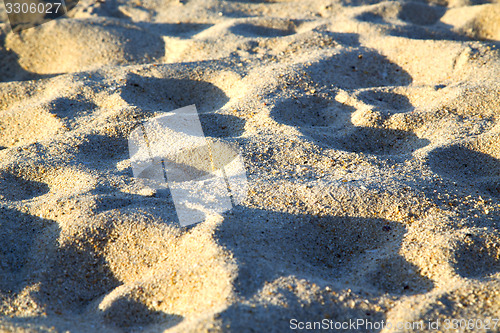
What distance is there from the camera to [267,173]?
235 cm

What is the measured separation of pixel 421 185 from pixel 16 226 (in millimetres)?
1988

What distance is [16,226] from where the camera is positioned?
82.1 inches

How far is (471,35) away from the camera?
374 centimetres

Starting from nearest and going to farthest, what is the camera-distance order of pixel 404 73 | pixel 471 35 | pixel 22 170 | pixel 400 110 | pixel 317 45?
pixel 22 170, pixel 400 110, pixel 404 73, pixel 317 45, pixel 471 35

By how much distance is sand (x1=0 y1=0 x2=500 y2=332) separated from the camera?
171cm

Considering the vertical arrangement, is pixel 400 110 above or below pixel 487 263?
above

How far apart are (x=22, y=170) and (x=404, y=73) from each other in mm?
2645

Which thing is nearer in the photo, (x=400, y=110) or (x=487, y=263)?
(x=487, y=263)

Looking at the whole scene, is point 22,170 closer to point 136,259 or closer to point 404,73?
point 136,259

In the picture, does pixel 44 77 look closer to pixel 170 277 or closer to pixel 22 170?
pixel 22 170

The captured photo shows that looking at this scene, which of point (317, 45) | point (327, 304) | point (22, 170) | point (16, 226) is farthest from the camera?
point (317, 45)

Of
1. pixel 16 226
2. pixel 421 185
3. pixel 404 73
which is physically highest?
pixel 404 73

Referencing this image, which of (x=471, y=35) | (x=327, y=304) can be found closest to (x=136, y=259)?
(x=327, y=304)

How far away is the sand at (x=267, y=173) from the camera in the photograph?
1711 millimetres
